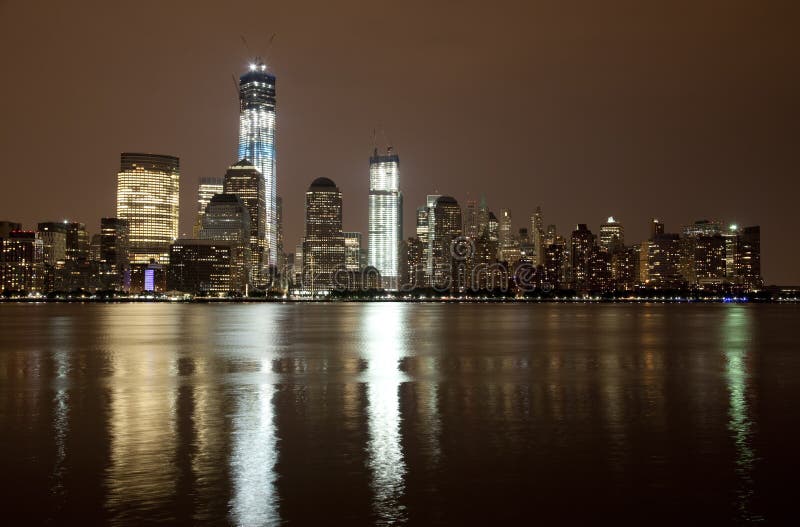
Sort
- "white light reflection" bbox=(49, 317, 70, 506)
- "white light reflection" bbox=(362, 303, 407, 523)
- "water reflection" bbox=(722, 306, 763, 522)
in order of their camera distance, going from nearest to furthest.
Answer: "white light reflection" bbox=(362, 303, 407, 523), "water reflection" bbox=(722, 306, 763, 522), "white light reflection" bbox=(49, 317, 70, 506)

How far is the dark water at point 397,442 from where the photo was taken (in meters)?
19.5

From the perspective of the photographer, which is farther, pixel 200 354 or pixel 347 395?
pixel 200 354

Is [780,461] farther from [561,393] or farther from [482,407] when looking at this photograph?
[561,393]

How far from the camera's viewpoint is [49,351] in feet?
219

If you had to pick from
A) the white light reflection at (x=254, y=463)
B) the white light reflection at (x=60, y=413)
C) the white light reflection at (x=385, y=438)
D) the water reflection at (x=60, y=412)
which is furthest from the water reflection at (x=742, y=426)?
the white light reflection at (x=60, y=413)

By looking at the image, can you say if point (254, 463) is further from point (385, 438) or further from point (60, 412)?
point (60, 412)

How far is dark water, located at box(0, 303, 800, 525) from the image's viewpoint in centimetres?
1947

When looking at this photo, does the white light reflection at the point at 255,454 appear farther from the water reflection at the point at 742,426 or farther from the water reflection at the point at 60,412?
the water reflection at the point at 742,426

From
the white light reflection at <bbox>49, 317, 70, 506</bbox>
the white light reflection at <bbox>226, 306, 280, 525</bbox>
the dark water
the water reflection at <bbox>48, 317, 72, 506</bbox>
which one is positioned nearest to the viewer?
the white light reflection at <bbox>226, 306, 280, 525</bbox>

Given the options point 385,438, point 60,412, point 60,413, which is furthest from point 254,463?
point 60,412

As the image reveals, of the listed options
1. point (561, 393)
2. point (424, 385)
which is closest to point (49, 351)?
point (424, 385)

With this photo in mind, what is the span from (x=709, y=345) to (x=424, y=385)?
4362 centimetres

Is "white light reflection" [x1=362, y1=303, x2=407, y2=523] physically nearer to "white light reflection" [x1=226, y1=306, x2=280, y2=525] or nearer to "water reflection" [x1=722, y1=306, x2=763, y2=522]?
"white light reflection" [x1=226, y1=306, x2=280, y2=525]

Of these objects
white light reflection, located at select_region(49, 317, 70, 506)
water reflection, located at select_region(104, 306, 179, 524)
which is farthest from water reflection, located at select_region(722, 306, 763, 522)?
white light reflection, located at select_region(49, 317, 70, 506)
